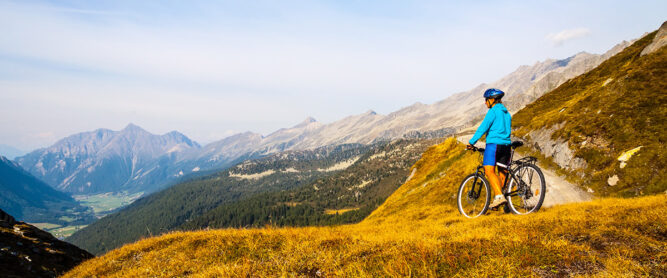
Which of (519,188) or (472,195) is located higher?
(519,188)

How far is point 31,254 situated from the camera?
924 centimetres

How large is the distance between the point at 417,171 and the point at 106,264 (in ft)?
106

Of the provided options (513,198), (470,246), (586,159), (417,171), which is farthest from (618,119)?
(417,171)

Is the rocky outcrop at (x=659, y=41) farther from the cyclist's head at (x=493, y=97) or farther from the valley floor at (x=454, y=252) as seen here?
the valley floor at (x=454, y=252)

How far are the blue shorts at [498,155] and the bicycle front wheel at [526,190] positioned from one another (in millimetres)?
569

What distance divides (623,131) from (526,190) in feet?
33.5

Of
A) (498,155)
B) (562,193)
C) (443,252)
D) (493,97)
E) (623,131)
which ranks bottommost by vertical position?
A: (562,193)

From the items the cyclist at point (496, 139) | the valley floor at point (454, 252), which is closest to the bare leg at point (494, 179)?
the cyclist at point (496, 139)

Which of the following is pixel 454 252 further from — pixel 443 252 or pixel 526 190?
pixel 526 190

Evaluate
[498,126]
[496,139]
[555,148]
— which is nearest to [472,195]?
[496,139]

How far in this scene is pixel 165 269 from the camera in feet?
21.0

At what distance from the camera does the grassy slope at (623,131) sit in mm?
A: 11711

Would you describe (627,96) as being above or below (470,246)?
above

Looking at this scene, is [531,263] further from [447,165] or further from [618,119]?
[447,165]
